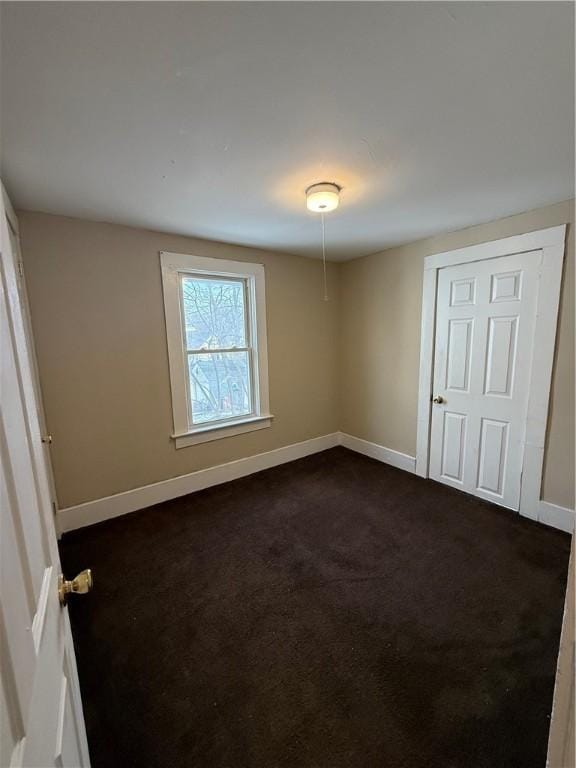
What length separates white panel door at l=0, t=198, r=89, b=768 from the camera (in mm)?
437

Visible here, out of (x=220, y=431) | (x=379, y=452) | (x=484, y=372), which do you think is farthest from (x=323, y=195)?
(x=379, y=452)

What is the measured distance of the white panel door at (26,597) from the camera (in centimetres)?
44

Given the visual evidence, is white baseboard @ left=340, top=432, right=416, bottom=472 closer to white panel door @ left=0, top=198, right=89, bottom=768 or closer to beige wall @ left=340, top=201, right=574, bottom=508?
beige wall @ left=340, top=201, right=574, bottom=508

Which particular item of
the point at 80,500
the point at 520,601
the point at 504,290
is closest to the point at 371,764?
the point at 520,601

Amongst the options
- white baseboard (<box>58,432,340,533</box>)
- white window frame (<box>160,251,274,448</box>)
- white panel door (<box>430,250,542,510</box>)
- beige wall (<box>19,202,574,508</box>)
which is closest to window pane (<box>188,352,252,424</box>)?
white window frame (<box>160,251,274,448</box>)

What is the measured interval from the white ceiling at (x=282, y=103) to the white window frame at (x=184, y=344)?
705mm

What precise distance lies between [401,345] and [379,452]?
3.99ft

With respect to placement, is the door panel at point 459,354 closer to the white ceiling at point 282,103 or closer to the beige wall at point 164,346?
the beige wall at point 164,346

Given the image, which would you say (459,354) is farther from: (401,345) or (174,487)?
(174,487)

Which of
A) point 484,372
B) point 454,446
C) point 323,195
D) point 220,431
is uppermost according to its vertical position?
point 323,195

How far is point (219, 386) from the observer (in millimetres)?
3211

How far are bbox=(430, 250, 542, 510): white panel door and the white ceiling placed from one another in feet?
2.04

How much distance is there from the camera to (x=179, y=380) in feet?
9.43

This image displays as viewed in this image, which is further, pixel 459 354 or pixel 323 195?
pixel 459 354
